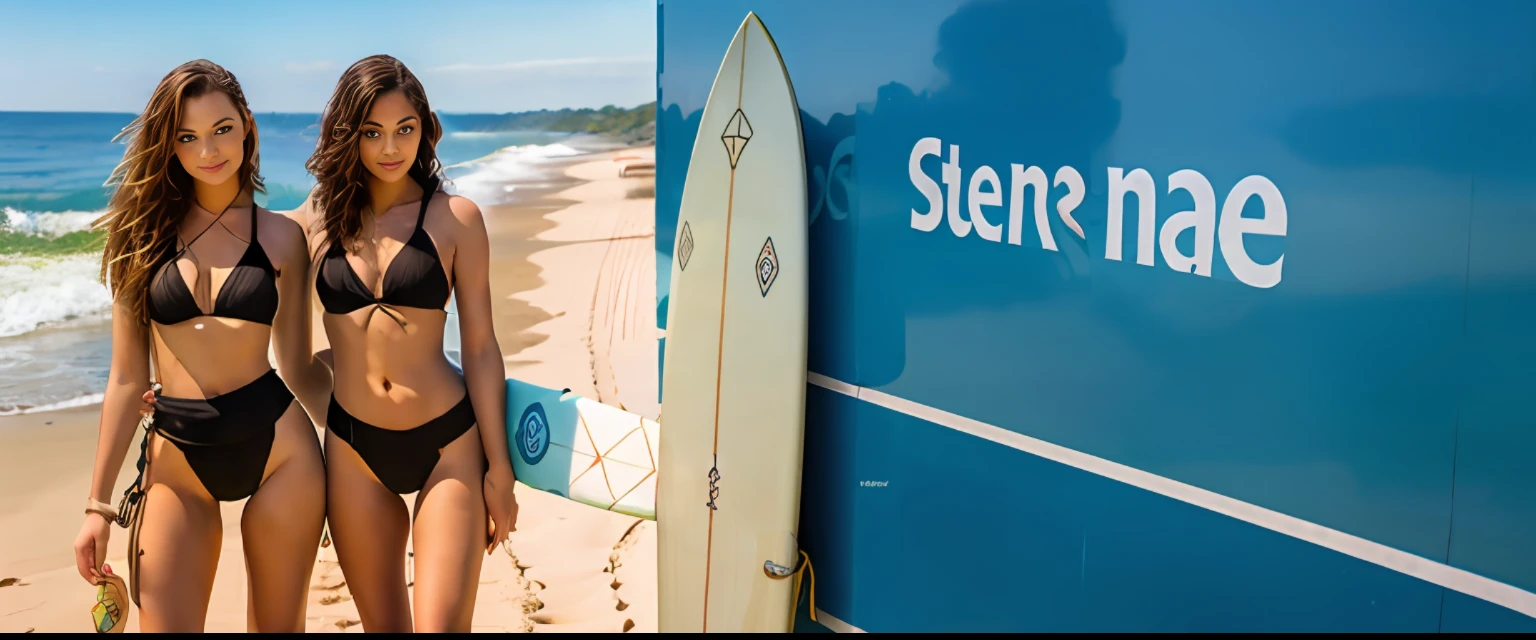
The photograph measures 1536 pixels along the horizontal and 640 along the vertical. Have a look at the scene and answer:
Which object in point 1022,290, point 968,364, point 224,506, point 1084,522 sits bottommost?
point 224,506

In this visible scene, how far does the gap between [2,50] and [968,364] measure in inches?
1345

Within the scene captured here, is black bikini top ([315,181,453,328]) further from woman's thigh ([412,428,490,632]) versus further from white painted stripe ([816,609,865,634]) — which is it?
white painted stripe ([816,609,865,634])

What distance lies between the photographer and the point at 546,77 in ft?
115

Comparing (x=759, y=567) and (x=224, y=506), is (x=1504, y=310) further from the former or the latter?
(x=224, y=506)

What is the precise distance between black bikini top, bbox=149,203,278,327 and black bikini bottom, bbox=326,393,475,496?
263 mm

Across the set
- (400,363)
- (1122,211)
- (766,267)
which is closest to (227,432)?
(400,363)

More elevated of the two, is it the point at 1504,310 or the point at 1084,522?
the point at 1504,310

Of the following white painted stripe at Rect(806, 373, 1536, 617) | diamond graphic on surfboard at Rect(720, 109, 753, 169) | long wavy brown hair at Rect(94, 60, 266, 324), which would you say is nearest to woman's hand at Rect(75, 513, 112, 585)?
long wavy brown hair at Rect(94, 60, 266, 324)

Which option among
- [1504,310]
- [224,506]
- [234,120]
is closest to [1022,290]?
[1504,310]

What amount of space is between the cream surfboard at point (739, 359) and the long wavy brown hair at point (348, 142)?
0.68 metres

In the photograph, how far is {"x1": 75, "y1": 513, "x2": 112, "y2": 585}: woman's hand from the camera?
2162 mm

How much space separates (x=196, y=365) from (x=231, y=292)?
0.17 meters

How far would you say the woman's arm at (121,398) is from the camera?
2.17 meters

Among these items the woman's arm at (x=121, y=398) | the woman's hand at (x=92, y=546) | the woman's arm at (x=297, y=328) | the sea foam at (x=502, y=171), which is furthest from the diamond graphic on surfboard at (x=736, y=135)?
the sea foam at (x=502, y=171)
